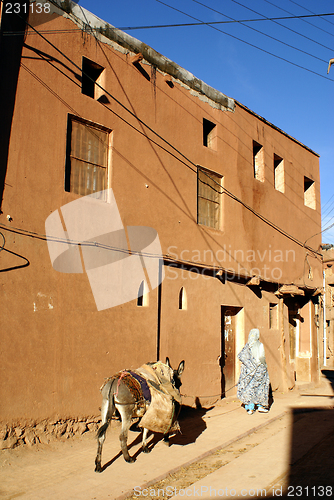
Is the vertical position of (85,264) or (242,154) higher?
(242,154)

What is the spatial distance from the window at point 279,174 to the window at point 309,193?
82.5 inches

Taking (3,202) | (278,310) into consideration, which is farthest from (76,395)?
(278,310)

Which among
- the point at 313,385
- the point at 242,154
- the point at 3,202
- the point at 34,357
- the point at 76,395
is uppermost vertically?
the point at 242,154

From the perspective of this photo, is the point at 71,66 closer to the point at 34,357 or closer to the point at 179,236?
the point at 179,236

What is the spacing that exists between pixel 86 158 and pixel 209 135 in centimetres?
481

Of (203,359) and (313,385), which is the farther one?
(313,385)

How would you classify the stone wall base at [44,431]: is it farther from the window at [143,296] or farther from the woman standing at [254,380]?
the woman standing at [254,380]

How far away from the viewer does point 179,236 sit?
9.39 meters

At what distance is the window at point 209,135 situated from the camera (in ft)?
36.7

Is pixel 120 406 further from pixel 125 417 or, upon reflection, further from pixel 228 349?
pixel 228 349

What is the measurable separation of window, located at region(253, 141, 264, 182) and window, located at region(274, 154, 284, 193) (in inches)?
44.3

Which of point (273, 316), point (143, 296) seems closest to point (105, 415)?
point (143, 296)

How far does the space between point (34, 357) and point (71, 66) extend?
18.2ft

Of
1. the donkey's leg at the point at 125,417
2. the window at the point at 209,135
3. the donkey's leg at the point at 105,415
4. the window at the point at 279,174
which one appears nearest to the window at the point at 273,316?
the window at the point at 279,174
